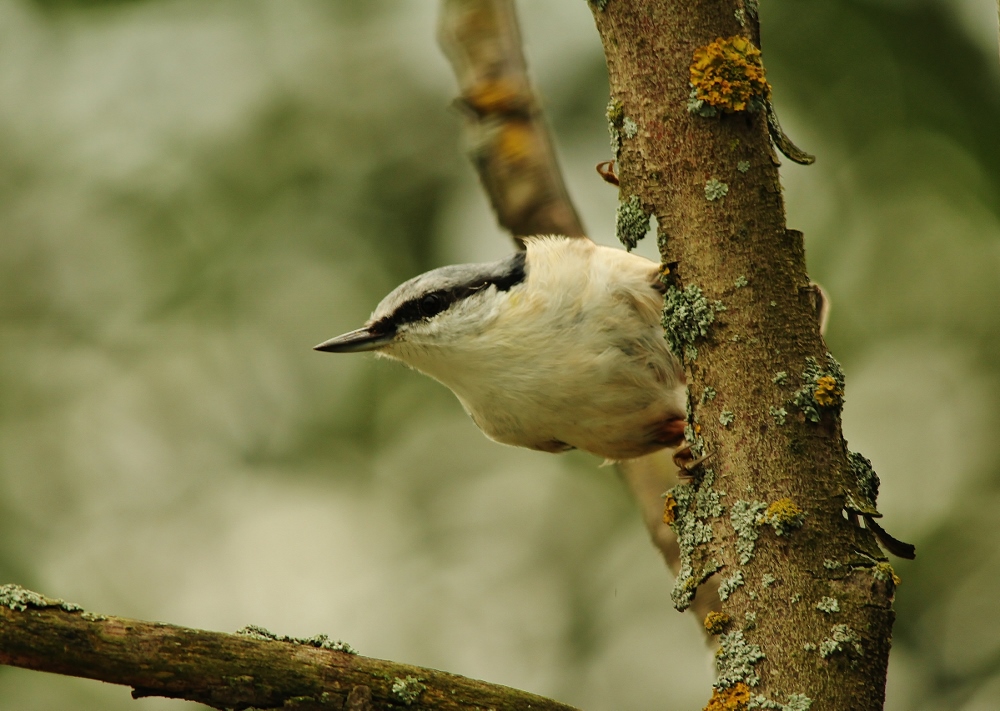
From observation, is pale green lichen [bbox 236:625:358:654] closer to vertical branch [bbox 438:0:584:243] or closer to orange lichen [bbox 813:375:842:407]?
orange lichen [bbox 813:375:842:407]

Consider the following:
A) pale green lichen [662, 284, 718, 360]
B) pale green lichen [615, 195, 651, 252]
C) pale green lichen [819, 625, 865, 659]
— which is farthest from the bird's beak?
pale green lichen [819, 625, 865, 659]

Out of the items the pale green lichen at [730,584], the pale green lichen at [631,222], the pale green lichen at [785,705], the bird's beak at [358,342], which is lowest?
the pale green lichen at [785,705]

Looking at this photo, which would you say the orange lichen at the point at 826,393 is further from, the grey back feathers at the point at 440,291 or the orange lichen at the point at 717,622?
the grey back feathers at the point at 440,291

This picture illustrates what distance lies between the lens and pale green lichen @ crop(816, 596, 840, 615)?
4.41 feet

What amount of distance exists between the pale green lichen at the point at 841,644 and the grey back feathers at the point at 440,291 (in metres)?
1.23

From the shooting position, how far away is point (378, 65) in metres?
4.84

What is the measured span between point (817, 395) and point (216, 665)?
0.93 m

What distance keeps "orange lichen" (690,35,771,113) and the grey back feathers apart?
916mm

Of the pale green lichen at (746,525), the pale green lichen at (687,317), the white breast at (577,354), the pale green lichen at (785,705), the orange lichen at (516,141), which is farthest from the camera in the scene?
the white breast at (577,354)

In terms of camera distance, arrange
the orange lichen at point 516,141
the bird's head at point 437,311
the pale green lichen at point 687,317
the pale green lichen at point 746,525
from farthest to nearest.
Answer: the bird's head at point 437,311, the orange lichen at point 516,141, the pale green lichen at point 687,317, the pale green lichen at point 746,525

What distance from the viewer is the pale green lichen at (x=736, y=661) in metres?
1.36

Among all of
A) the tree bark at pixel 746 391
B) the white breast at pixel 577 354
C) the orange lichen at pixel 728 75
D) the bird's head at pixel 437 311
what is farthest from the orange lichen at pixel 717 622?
the bird's head at pixel 437 311

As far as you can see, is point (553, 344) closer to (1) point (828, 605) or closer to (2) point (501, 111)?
(2) point (501, 111)

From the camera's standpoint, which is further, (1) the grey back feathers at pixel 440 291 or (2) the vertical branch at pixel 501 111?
(1) the grey back feathers at pixel 440 291
